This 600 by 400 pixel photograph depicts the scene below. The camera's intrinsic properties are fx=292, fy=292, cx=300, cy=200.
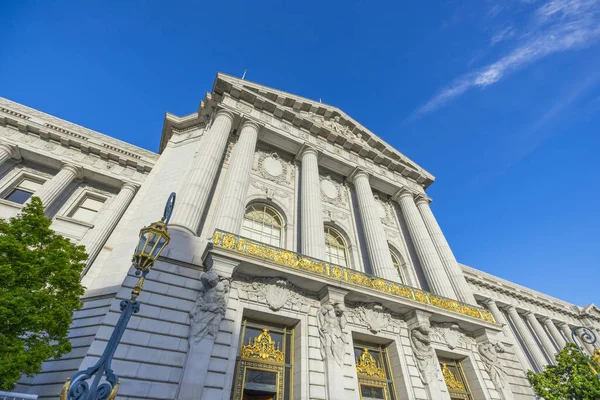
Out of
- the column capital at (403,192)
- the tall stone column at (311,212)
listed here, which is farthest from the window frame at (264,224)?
the column capital at (403,192)

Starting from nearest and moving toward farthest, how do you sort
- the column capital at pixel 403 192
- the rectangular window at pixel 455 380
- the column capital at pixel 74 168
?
the rectangular window at pixel 455 380
the column capital at pixel 74 168
the column capital at pixel 403 192

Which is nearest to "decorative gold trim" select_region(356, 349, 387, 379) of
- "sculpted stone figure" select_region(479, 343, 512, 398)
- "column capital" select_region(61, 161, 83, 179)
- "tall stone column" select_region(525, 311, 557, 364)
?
"sculpted stone figure" select_region(479, 343, 512, 398)

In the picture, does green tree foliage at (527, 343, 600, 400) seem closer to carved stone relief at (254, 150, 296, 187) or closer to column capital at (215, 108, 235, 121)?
carved stone relief at (254, 150, 296, 187)

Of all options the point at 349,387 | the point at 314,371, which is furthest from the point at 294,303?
the point at 349,387

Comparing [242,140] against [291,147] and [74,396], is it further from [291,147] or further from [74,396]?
[74,396]

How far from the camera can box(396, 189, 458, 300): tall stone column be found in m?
16.0

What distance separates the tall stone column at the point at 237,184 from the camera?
1176cm

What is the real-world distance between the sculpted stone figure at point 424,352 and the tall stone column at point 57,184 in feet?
64.1

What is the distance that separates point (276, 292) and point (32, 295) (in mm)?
6726

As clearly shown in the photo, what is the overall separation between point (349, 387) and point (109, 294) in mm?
8380

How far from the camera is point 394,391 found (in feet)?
35.9

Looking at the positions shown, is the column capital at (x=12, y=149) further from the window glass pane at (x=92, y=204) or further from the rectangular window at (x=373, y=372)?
the rectangular window at (x=373, y=372)

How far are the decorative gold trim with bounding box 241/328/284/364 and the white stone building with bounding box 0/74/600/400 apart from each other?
0.12 ft

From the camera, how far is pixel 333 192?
19391 millimetres
